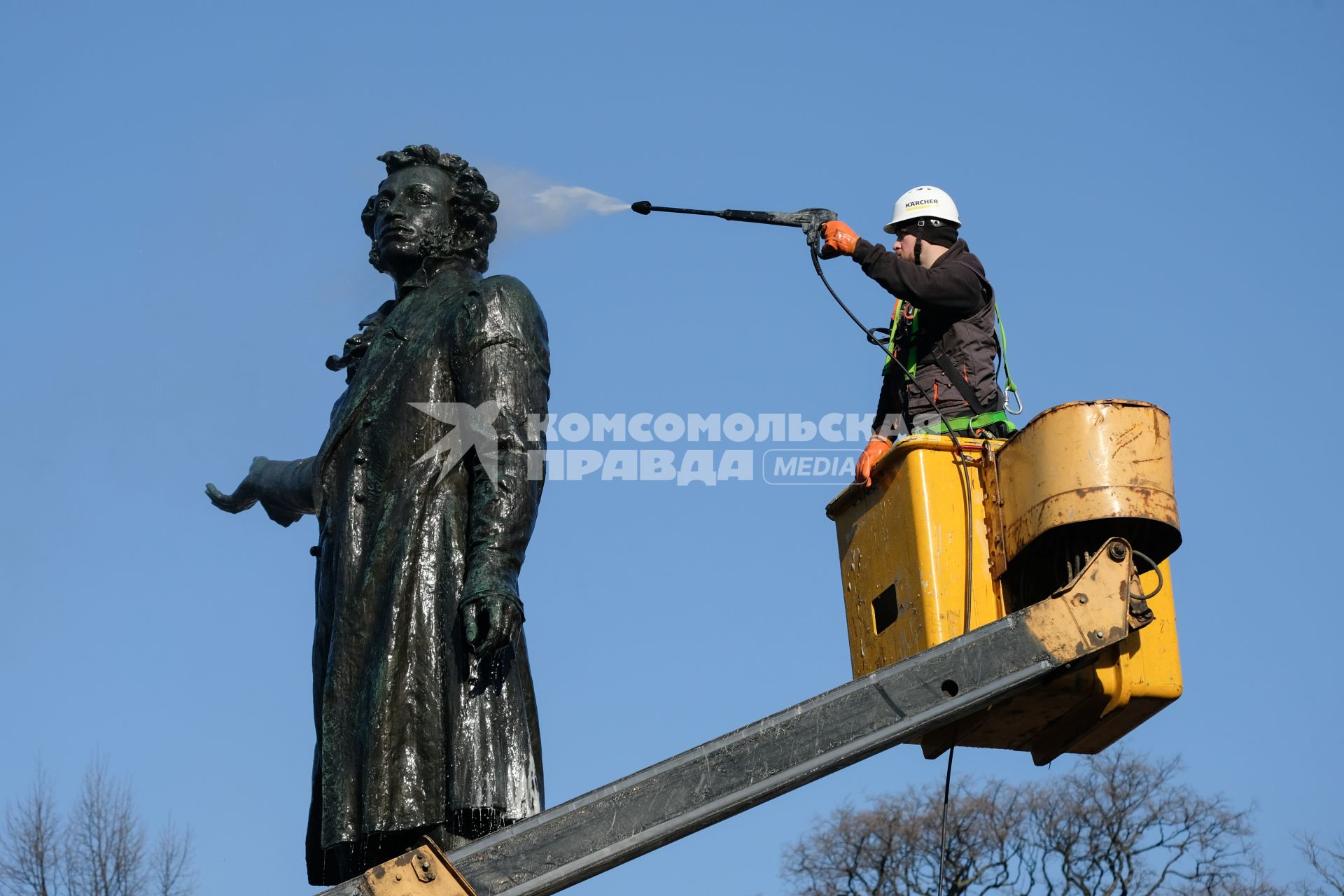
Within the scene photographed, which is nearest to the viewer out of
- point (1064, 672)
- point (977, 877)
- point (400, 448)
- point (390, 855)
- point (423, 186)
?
point (1064, 672)

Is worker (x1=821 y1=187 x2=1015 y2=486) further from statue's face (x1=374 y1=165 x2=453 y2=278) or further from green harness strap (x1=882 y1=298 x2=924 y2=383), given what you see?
statue's face (x1=374 y1=165 x2=453 y2=278)

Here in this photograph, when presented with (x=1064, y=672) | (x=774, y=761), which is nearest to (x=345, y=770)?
(x=774, y=761)

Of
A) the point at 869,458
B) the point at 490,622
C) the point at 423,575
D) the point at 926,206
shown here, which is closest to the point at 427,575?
the point at 423,575

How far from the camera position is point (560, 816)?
703 cm

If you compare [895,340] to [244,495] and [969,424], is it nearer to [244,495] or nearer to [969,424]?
[969,424]

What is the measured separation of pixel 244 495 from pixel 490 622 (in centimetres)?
246

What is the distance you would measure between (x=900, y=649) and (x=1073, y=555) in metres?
0.84

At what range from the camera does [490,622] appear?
8328 millimetres

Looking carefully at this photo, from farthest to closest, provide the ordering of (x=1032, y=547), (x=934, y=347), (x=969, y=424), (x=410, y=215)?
(x=410, y=215) → (x=934, y=347) → (x=969, y=424) → (x=1032, y=547)

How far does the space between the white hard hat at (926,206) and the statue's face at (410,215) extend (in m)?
2.12

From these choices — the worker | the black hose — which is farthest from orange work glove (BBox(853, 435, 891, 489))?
the black hose

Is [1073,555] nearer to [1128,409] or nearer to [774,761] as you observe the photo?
[1128,409]

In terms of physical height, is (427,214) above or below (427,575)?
above

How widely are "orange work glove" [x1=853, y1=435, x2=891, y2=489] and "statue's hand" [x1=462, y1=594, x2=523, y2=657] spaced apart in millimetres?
1529
